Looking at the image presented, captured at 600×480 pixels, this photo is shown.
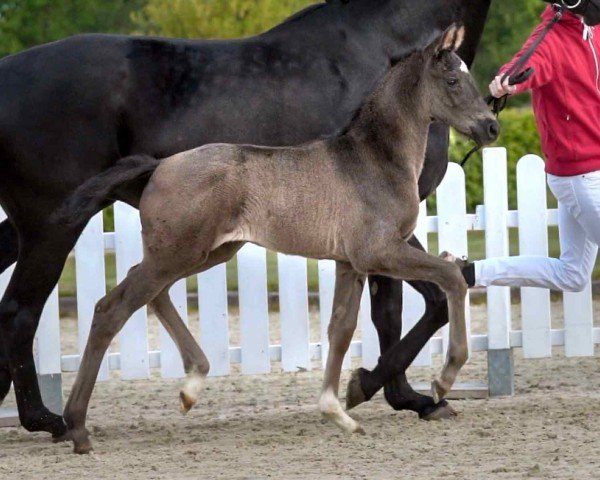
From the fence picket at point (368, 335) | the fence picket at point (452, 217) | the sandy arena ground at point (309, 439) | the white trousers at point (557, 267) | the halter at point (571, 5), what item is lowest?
the sandy arena ground at point (309, 439)

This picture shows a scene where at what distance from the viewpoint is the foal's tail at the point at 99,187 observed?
503 centimetres

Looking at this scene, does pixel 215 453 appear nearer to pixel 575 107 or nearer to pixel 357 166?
pixel 357 166

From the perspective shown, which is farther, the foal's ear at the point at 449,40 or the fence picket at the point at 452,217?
the fence picket at the point at 452,217

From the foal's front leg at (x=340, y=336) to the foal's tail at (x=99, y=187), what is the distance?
0.97 meters

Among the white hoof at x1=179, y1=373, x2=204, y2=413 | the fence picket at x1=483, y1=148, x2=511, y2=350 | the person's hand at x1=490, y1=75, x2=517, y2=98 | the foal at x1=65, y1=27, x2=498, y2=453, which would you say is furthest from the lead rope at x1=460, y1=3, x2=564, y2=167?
the white hoof at x1=179, y1=373, x2=204, y2=413

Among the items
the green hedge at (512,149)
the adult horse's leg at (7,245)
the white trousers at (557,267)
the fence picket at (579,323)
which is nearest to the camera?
the white trousers at (557,267)

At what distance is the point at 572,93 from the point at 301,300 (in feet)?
6.49

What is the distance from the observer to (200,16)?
54.1 ft

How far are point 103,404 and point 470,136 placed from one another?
2903 millimetres

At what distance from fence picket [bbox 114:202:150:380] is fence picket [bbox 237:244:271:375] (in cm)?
54

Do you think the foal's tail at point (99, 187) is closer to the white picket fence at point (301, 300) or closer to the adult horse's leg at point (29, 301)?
the adult horse's leg at point (29, 301)

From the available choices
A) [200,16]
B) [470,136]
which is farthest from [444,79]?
[200,16]

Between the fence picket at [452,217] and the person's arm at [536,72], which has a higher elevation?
the person's arm at [536,72]

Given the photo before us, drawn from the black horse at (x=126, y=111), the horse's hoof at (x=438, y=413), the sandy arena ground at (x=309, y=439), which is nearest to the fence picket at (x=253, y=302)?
the sandy arena ground at (x=309, y=439)
